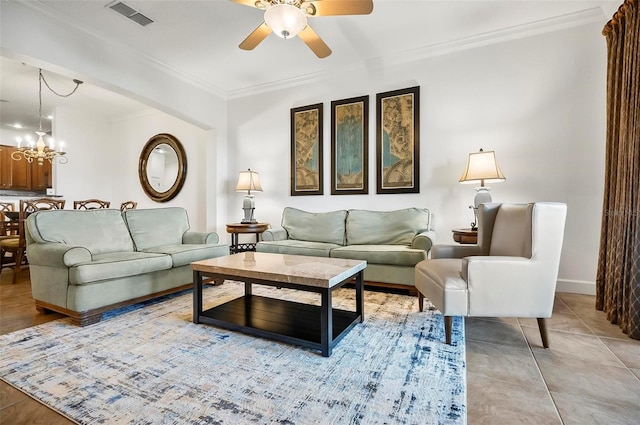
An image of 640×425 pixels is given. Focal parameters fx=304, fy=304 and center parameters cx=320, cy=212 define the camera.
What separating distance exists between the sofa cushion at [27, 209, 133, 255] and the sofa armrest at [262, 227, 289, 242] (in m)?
1.45

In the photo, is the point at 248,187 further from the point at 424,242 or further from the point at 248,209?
the point at 424,242

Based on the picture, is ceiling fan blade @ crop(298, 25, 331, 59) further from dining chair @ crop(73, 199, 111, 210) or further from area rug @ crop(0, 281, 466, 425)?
dining chair @ crop(73, 199, 111, 210)

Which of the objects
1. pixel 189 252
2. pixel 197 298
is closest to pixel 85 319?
pixel 197 298

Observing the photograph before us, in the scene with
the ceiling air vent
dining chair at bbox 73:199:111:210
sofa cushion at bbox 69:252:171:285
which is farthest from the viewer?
dining chair at bbox 73:199:111:210

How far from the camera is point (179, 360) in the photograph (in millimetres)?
1745

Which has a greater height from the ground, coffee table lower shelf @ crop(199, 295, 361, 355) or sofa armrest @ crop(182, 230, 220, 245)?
sofa armrest @ crop(182, 230, 220, 245)

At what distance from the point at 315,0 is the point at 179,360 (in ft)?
8.32

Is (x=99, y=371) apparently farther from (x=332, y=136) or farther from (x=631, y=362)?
(x=332, y=136)

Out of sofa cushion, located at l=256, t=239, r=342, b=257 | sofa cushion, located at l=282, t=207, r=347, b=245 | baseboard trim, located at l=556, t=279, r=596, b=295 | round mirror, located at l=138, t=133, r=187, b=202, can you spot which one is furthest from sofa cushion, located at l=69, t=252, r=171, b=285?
baseboard trim, located at l=556, t=279, r=596, b=295

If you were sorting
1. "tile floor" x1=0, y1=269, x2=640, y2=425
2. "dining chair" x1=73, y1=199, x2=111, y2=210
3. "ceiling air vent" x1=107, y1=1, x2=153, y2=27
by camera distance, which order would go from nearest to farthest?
1. "tile floor" x1=0, y1=269, x2=640, y2=425
2. "ceiling air vent" x1=107, y1=1, x2=153, y2=27
3. "dining chair" x1=73, y1=199, x2=111, y2=210

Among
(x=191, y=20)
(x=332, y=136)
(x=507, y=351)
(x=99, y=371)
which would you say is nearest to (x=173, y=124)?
(x=191, y=20)

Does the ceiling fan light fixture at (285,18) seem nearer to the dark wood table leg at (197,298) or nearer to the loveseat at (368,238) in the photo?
the dark wood table leg at (197,298)

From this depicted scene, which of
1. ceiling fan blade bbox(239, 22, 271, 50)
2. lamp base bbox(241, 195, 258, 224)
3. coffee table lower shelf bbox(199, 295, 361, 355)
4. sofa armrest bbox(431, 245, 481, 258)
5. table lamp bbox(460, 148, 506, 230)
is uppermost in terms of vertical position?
ceiling fan blade bbox(239, 22, 271, 50)

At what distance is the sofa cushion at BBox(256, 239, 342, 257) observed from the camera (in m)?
3.34
